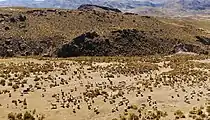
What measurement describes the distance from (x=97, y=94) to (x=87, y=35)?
4975 cm

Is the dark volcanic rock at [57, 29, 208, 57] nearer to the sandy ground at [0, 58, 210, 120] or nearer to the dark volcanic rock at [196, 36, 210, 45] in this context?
the dark volcanic rock at [196, 36, 210, 45]

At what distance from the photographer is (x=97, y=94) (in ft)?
130

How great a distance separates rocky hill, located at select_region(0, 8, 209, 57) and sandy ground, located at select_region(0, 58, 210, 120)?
3350 cm

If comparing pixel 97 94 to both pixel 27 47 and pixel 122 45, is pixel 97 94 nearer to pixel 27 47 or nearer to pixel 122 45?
pixel 122 45

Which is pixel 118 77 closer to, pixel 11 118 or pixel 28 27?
pixel 11 118

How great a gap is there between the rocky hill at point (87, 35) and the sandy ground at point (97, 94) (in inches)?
1319

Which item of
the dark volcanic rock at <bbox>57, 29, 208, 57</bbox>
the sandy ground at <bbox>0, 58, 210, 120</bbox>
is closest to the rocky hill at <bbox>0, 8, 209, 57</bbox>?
the dark volcanic rock at <bbox>57, 29, 208, 57</bbox>

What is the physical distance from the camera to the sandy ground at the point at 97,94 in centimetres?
3400

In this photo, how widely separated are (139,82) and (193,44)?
184 feet

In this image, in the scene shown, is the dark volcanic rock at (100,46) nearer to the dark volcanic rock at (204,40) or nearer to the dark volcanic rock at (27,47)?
the dark volcanic rock at (27,47)

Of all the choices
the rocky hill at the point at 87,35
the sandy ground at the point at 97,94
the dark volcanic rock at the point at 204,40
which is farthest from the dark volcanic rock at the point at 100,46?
the sandy ground at the point at 97,94

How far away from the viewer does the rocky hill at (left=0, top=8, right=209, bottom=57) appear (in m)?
87.4

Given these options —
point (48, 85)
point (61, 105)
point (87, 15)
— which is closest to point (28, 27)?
point (87, 15)

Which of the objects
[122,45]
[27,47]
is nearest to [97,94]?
[122,45]
